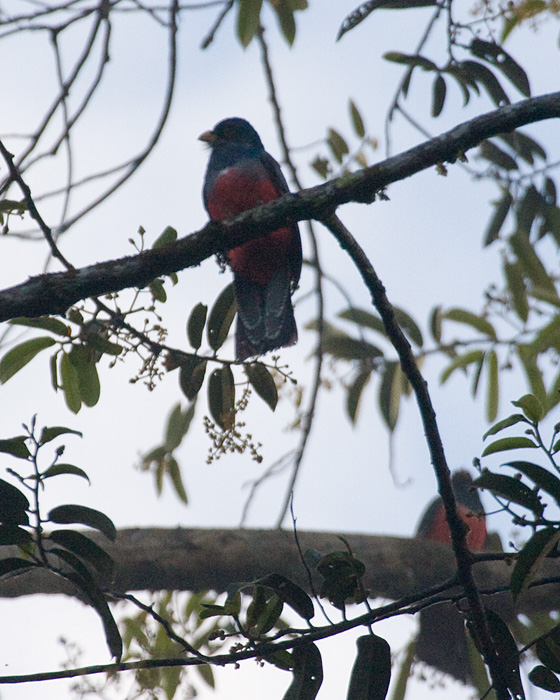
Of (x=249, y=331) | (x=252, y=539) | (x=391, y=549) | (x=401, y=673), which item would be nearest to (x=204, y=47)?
(x=249, y=331)

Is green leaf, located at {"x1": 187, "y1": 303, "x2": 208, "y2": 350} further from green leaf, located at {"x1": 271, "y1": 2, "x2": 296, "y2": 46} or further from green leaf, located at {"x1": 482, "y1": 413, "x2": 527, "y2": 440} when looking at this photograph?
green leaf, located at {"x1": 271, "y1": 2, "x2": 296, "y2": 46}

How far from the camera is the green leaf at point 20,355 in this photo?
8.11 feet

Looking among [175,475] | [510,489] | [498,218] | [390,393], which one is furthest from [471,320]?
[510,489]

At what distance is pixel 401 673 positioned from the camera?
10.9ft

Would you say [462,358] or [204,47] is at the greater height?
[204,47]

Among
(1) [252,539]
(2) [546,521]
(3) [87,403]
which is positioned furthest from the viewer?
(1) [252,539]

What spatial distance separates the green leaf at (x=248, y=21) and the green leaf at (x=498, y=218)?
5.35 feet

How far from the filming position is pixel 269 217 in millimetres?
2186

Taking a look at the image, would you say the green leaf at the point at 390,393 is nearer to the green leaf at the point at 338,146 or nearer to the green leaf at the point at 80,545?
the green leaf at the point at 338,146

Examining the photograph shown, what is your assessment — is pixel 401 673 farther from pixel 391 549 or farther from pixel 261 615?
pixel 261 615

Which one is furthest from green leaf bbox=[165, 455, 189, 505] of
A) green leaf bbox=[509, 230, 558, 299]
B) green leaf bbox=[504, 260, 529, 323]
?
green leaf bbox=[509, 230, 558, 299]

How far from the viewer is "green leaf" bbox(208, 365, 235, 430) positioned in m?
2.58

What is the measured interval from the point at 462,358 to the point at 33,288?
7.36ft

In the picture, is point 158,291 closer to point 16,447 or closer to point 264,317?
point 16,447
